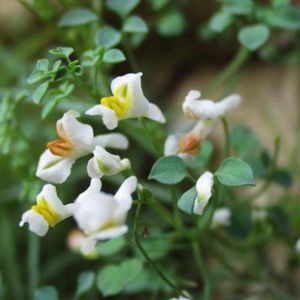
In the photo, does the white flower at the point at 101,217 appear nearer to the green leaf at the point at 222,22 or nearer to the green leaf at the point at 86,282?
the green leaf at the point at 86,282

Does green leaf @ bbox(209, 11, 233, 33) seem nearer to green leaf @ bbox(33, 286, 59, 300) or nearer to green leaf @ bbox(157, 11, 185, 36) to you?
green leaf @ bbox(157, 11, 185, 36)

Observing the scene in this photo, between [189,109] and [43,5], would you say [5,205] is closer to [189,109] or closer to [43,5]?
[43,5]

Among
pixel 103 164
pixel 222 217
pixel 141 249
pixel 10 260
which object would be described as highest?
pixel 103 164

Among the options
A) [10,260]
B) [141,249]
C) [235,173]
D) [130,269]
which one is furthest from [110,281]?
[10,260]

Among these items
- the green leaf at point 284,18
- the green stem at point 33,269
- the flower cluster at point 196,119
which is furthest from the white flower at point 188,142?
the green stem at point 33,269

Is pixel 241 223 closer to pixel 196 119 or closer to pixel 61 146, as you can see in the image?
pixel 196 119

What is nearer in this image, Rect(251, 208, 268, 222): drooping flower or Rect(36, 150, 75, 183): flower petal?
Rect(36, 150, 75, 183): flower petal

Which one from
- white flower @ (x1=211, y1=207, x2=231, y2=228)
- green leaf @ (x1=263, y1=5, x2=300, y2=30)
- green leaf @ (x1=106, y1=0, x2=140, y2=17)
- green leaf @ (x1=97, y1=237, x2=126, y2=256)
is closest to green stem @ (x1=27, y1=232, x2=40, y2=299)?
green leaf @ (x1=97, y1=237, x2=126, y2=256)
